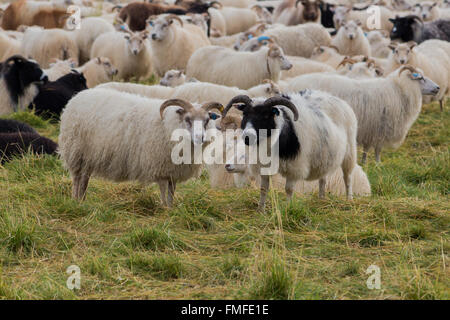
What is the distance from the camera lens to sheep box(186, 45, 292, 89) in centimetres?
1095

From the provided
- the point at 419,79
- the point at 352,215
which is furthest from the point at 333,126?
the point at 419,79

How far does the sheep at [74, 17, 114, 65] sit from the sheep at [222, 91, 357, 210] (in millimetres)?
10675

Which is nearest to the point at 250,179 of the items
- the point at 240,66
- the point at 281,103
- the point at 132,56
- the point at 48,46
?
the point at 281,103

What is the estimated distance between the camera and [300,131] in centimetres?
561

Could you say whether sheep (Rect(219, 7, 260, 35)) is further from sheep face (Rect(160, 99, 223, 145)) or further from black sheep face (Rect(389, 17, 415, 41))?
sheep face (Rect(160, 99, 223, 145))

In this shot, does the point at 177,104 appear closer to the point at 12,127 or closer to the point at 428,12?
the point at 12,127

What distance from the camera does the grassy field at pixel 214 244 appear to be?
13.8ft

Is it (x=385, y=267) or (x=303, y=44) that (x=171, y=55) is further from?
(x=385, y=267)

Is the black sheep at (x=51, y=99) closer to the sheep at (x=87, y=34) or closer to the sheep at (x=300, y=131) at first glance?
the sheep at (x=87, y=34)

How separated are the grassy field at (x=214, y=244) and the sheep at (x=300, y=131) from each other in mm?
300

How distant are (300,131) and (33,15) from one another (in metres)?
15.2

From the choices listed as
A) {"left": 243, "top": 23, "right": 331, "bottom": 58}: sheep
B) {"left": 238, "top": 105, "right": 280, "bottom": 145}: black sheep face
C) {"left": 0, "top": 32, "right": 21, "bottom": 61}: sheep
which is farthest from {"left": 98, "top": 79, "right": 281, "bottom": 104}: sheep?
{"left": 0, "top": 32, "right": 21, "bottom": 61}: sheep
